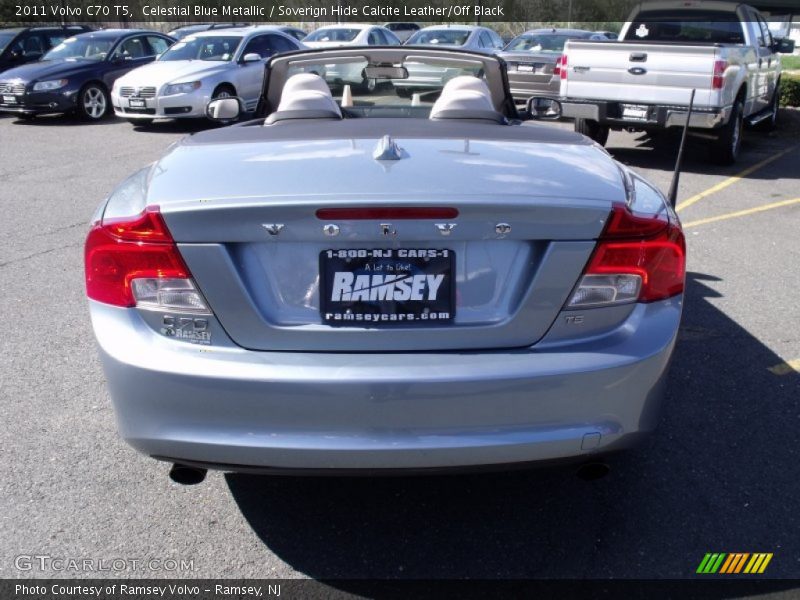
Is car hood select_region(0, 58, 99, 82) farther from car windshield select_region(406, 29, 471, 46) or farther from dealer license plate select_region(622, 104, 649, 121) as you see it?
dealer license plate select_region(622, 104, 649, 121)

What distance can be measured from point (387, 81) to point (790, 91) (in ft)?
51.6

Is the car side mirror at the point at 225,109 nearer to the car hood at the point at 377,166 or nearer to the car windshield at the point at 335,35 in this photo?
the car hood at the point at 377,166

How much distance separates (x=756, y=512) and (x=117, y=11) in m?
44.8

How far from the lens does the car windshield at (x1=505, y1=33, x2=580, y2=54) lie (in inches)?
620

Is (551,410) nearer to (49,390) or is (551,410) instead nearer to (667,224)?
(667,224)

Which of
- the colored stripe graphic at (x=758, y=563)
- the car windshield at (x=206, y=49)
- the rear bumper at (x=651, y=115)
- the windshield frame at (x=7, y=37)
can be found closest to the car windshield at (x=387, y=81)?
the colored stripe graphic at (x=758, y=563)

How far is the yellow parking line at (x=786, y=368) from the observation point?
439 centimetres

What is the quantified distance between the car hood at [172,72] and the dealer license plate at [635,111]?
7305 millimetres

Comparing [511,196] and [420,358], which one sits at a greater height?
[511,196]

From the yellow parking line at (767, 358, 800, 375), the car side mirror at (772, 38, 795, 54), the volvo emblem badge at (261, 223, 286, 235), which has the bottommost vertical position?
the yellow parking line at (767, 358, 800, 375)

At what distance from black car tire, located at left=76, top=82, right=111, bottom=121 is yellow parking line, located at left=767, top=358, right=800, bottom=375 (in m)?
14.3

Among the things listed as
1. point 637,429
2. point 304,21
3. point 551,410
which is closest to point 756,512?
point 637,429

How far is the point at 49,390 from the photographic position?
164 inches

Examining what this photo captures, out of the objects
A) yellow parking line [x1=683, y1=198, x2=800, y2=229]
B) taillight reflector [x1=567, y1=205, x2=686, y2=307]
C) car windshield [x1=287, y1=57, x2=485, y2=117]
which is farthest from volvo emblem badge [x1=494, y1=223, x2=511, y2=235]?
yellow parking line [x1=683, y1=198, x2=800, y2=229]
